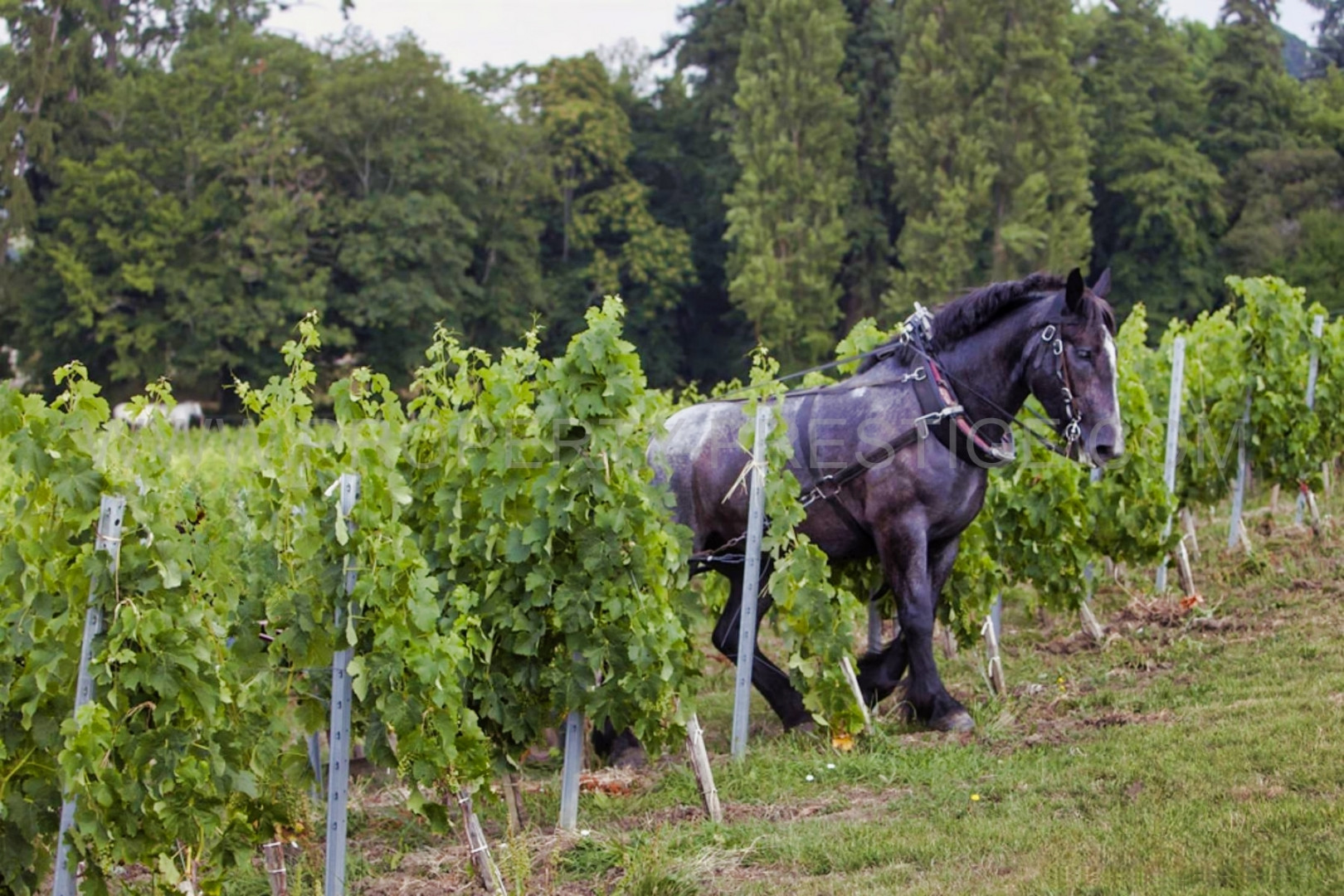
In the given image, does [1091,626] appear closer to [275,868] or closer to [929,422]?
[929,422]

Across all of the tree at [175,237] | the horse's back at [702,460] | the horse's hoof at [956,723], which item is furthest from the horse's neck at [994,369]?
the tree at [175,237]

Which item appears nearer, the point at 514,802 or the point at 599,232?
the point at 514,802

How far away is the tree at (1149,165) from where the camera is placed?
43406 mm

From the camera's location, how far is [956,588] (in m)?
8.75

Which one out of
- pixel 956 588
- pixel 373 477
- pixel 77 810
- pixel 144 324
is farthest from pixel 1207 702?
pixel 144 324

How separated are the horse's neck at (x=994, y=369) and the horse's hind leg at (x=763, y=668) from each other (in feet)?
4.70

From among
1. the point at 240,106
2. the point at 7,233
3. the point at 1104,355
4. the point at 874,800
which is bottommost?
the point at 874,800

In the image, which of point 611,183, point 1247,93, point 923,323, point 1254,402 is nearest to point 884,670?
point 923,323

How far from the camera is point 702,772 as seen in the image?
6258 millimetres

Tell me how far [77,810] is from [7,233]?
39584mm

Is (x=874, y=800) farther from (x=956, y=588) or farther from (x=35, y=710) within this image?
(x=35, y=710)

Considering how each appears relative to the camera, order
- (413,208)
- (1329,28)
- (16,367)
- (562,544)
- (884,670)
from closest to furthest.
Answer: (562,544) → (884,670) → (16,367) → (413,208) → (1329,28)

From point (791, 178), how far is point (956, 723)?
3671 cm

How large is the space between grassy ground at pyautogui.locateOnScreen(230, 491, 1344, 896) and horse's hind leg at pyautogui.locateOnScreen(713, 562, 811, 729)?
235mm
